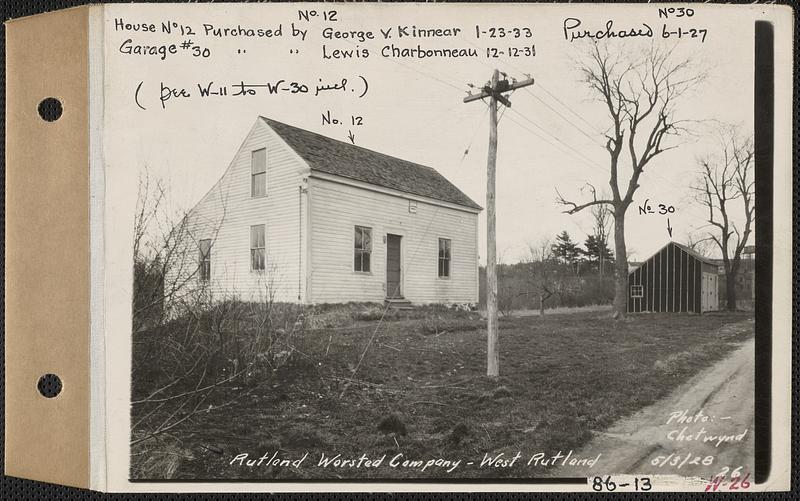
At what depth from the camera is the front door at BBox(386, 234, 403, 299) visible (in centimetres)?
508

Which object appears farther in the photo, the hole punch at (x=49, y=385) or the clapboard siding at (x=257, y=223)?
the clapboard siding at (x=257, y=223)

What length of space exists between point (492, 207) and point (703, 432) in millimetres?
2175

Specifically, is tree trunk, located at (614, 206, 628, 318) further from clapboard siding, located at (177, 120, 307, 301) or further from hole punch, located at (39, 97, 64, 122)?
hole punch, located at (39, 97, 64, 122)

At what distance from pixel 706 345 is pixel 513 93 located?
232cm

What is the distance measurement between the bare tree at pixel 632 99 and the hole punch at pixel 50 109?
374 centimetres

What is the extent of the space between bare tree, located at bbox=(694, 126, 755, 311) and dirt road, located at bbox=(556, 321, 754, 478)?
0.53 m

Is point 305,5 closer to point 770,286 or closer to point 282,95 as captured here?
point 282,95

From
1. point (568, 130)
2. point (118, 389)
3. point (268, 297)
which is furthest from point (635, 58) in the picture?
point (118, 389)

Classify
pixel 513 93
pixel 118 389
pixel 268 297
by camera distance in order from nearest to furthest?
pixel 118 389
pixel 513 93
pixel 268 297

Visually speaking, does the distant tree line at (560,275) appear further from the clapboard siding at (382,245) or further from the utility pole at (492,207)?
the clapboard siding at (382,245)

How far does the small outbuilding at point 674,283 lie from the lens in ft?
10.7

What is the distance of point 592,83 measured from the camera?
313 cm

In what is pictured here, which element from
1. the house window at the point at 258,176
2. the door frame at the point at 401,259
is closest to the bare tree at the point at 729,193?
the door frame at the point at 401,259

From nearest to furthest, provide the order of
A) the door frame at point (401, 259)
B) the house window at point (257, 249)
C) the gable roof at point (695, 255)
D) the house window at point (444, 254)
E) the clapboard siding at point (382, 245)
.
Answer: the gable roof at point (695, 255)
the house window at point (257, 249)
the clapboard siding at point (382, 245)
the door frame at point (401, 259)
the house window at point (444, 254)
